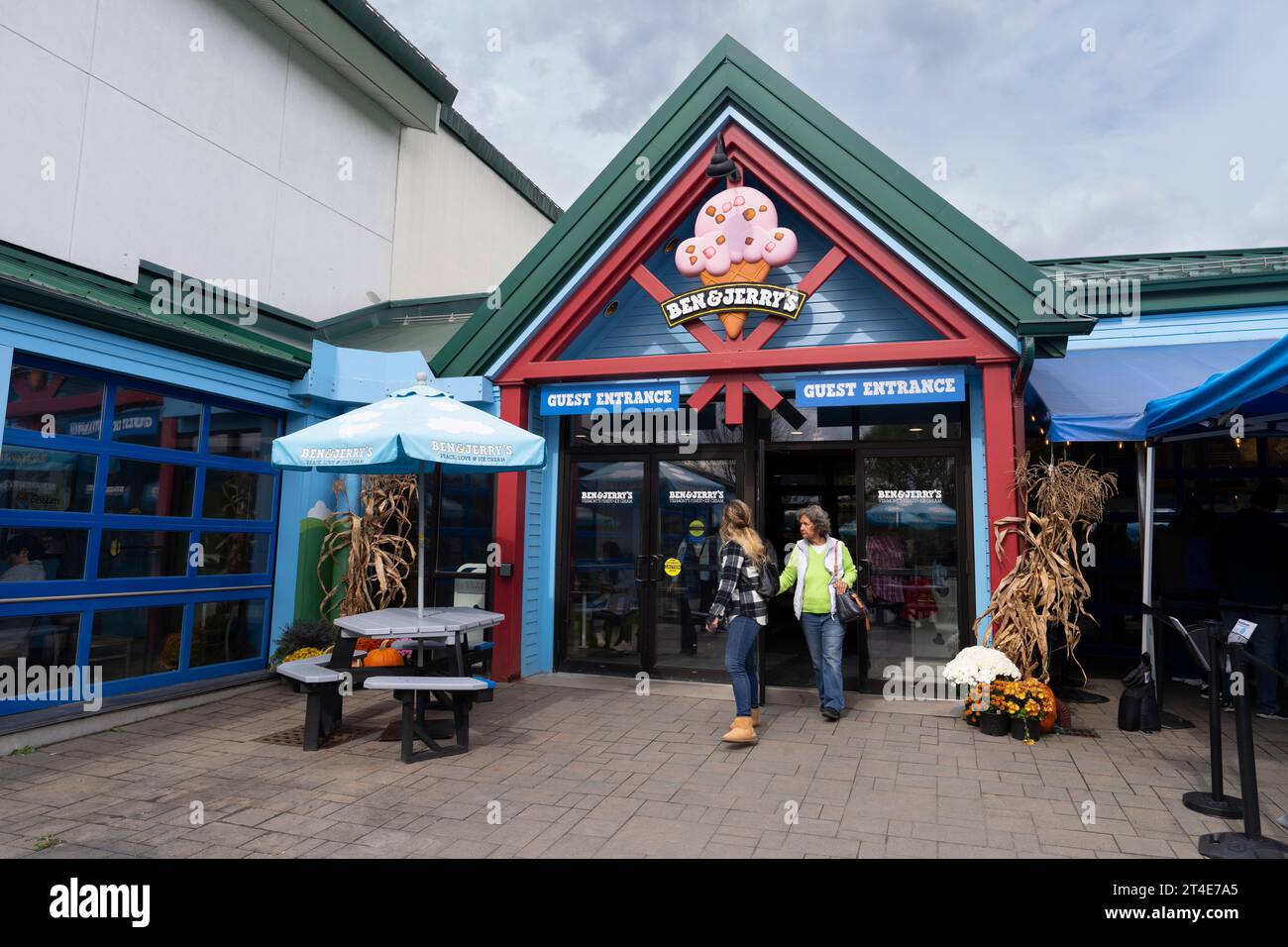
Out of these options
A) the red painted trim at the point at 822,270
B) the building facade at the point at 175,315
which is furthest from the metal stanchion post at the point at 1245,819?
the building facade at the point at 175,315

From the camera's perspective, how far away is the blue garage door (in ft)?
18.9

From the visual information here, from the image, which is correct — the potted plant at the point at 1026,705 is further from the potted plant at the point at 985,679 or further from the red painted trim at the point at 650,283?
the red painted trim at the point at 650,283

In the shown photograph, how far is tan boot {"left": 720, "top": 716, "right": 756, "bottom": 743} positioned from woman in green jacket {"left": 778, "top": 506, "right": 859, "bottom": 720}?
1.03 m

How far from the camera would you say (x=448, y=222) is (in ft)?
46.1

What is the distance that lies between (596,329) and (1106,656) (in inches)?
277

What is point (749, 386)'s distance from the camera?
23.8 ft

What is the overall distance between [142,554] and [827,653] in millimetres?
5928

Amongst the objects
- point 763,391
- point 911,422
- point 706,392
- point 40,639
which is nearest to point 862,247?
point 763,391

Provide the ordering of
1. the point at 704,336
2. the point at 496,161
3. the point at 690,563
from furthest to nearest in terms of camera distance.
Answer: the point at 496,161
the point at 690,563
the point at 704,336

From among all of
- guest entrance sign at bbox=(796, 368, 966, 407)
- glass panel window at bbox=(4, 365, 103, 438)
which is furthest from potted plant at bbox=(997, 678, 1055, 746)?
glass panel window at bbox=(4, 365, 103, 438)

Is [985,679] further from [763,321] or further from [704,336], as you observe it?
[704,336]

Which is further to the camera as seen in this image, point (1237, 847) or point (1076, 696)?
point (1076, 696)

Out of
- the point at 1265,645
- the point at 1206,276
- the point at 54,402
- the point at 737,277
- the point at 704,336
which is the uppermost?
the point at 1206,276
